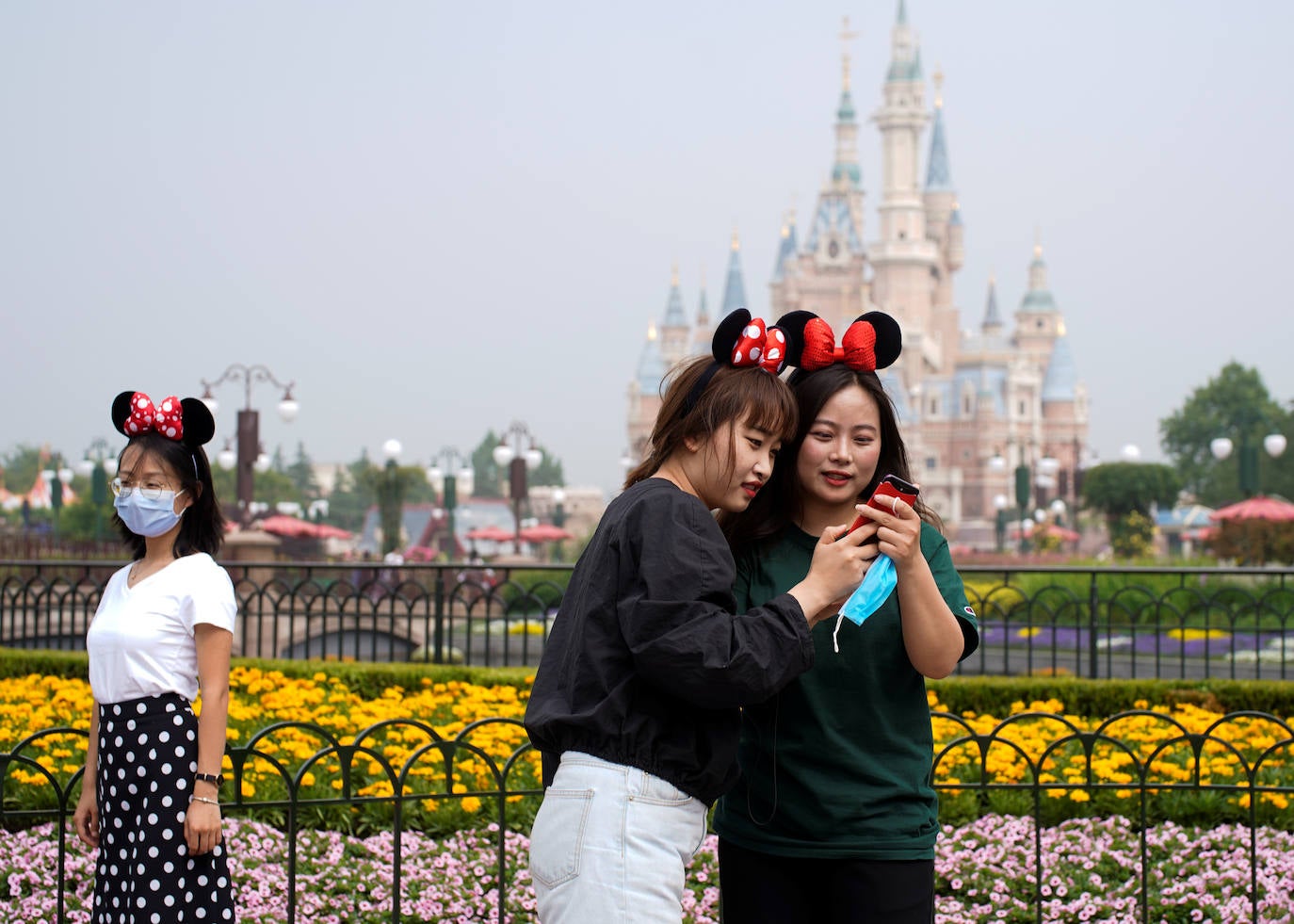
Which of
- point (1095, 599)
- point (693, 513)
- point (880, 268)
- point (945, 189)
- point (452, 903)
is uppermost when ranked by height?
point (945, 189)

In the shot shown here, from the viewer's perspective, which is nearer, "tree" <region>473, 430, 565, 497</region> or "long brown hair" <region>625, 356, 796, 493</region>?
"long brown hair" <region>625, 356, 796, 493</region>

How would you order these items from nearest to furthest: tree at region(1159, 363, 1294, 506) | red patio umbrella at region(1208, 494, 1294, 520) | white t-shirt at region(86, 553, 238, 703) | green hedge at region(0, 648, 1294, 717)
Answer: white t-shirt at region(86, 553, 238, 703) < green hedge at region(0, 648, 1294, 717) < red patio umbrella at region(1208, 494, 1294, 520) < tree at region(1159, 363, 1294, 506)

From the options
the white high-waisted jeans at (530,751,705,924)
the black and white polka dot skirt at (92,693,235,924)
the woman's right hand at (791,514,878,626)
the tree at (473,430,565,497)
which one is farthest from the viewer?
the tree at (473,430,565,497)

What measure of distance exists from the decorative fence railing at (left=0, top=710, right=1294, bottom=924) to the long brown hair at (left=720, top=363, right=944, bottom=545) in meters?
1.50

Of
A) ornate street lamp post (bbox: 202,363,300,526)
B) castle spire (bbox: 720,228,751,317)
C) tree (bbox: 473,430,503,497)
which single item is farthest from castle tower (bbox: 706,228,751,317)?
ornate street lamp post (bbox: 202,363,300,526)

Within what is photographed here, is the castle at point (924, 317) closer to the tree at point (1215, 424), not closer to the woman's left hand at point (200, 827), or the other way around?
the tree at point (1215, 424)

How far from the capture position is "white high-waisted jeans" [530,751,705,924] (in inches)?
86.4

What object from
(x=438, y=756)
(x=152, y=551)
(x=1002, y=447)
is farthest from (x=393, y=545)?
(x=1002, y=447)

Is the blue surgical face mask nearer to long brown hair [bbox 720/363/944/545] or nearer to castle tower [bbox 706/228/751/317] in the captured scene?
long brown hair [bbox 720/363/944/545]

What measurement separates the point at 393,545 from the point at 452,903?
21102 mm

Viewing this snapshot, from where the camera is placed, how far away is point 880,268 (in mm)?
87688

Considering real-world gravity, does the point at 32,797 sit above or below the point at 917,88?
below

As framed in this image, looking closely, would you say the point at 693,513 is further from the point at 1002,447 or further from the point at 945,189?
the point at 945,189

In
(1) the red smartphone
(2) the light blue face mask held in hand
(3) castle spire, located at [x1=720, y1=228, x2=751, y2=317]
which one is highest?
(3) castle spire, located at [x1=720, y1=228, x2=751, y2=317]
